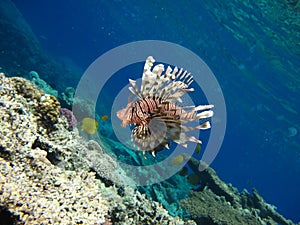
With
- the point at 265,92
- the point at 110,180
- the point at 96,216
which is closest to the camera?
the point at 96,216

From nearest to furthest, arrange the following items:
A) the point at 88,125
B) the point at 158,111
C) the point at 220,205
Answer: the point at 158,111, the point at 88,125, the point at 220,205

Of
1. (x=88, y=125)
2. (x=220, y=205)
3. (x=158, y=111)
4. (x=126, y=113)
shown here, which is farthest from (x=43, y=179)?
(x=220, y=205)

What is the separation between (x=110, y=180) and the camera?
397 centimetres

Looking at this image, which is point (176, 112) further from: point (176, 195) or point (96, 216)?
point (176, 195)

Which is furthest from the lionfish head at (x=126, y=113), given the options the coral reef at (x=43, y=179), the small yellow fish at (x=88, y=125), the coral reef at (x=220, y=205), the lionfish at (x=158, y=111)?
the coral reef at (x=220, y=205)

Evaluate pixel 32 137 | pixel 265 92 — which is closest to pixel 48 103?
pixel 32 137

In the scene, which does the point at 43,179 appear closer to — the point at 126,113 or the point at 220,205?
the point at 126,113

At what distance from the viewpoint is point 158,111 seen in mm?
2984

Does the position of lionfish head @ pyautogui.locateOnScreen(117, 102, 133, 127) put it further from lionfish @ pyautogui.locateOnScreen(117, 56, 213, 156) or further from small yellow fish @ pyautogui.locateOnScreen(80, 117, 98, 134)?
small yellow fish @ pyautogui.locateOnScreen(80, 117, 98, 134)

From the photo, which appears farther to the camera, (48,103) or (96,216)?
(48,103)

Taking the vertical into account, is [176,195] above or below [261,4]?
below

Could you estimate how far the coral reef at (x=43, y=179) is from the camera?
5.83ft

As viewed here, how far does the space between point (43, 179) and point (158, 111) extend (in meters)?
1.39

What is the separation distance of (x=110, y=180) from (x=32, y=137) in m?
1.92
